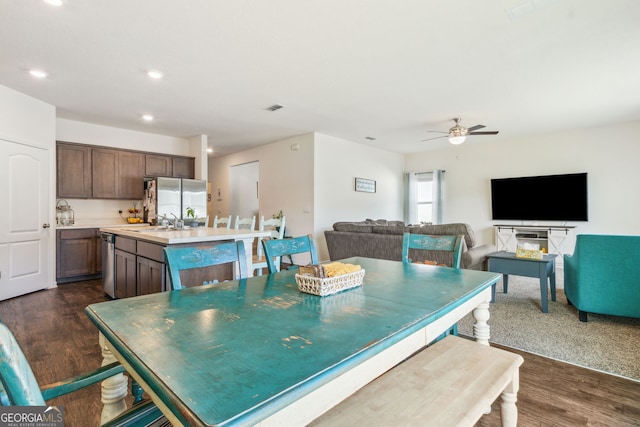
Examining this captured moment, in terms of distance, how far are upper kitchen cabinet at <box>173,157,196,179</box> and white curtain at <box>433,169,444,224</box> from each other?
5.58 metres

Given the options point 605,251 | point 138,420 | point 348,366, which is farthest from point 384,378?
point 605,251

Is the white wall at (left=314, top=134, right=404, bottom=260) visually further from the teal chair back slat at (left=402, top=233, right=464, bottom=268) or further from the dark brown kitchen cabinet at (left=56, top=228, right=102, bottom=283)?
the teal chair back slat at (left=402, top=233, right=464, bottom=268)

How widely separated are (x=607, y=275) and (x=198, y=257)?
3429 mm

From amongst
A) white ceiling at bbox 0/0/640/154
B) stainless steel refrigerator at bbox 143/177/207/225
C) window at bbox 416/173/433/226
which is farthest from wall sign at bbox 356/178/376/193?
stainless steel refrigerator at bbox 143/177/207/225

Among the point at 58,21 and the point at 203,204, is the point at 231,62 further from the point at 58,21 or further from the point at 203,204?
the point at 203,204

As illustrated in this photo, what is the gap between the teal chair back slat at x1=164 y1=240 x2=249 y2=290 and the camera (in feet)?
4.52

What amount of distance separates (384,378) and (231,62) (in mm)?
3184

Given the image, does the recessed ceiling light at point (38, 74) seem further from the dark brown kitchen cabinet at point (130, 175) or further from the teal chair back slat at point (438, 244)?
the teal chair back slat at point (438, 244)

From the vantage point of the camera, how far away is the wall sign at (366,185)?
689 cm

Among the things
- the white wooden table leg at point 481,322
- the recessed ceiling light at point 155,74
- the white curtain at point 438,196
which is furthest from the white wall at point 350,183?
the white wooden table leg at point 481,322

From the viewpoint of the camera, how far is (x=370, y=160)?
731 cm

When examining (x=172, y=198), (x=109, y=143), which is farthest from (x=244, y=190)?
(x=109, y=143)

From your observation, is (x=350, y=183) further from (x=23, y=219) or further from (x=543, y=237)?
(x=23, y=219)

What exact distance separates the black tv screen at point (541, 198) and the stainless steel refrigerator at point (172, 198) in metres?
6.05
